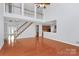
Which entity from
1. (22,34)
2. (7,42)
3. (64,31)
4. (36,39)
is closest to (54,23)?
(64,31)

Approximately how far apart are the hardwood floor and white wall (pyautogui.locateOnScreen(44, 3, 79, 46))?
0.10 m

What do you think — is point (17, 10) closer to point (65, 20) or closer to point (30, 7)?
point (30, 7)

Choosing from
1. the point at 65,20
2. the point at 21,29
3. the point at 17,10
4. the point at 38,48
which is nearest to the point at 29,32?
the point at 21,29

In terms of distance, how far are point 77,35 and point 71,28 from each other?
14 centimetres

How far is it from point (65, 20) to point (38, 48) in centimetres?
62

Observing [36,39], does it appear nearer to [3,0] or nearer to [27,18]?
[27,18]

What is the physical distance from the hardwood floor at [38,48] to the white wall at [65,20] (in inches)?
3.9

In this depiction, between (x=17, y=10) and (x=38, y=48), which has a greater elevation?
(x=17, y=10)

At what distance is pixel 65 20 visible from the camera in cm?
238

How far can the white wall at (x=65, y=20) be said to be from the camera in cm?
231

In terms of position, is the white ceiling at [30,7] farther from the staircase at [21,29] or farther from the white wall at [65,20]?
the staircase at [21,29]

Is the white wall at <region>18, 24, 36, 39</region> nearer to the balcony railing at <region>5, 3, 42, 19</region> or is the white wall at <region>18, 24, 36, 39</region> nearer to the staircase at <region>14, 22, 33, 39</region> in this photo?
the staircase at <region>14, 22, 33, 39</region>

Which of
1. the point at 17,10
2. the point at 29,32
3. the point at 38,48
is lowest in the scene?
the point at 38,48

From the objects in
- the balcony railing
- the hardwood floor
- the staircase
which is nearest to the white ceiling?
the balcony railing
